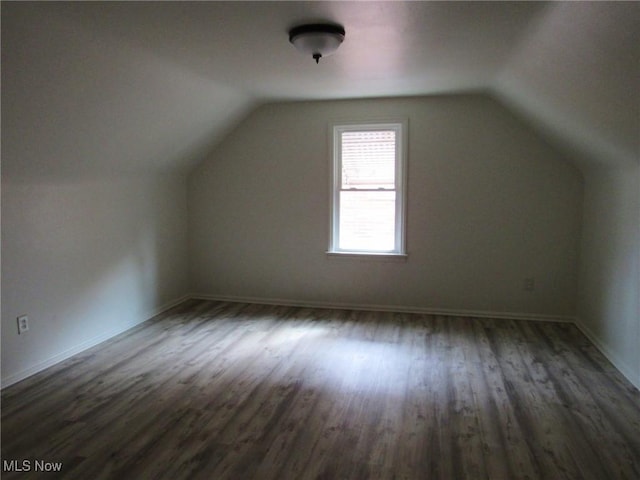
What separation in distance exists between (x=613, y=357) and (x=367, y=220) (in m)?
2.55

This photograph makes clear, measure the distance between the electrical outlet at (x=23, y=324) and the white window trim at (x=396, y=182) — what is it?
2878 mm

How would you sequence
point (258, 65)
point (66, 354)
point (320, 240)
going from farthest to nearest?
point (320, 240) → point (66, 354) → point (258, 65)

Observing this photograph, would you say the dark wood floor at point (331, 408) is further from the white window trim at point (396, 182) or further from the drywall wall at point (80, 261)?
the white window trim at point (396, 182)

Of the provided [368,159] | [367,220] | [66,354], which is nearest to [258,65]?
[368,159]

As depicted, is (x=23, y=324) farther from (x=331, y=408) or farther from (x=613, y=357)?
(x=613, y=357)

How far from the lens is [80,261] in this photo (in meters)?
3.73

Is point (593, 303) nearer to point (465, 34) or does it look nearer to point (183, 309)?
point (465, 34)

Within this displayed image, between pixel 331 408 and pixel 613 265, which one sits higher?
pixel 613 265

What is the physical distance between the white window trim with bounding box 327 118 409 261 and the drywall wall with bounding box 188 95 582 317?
0.22 ft

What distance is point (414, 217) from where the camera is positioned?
4797 millimetres

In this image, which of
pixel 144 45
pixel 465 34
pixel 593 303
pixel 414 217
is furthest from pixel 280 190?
pixel 593 303

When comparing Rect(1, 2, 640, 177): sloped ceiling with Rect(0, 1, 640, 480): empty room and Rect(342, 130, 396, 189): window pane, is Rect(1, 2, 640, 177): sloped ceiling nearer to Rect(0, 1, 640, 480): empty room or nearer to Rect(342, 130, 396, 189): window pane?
Rect(0, 1, 640, 480): empty room

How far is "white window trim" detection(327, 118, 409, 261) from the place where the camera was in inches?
187

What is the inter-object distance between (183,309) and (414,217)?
8.91ft
